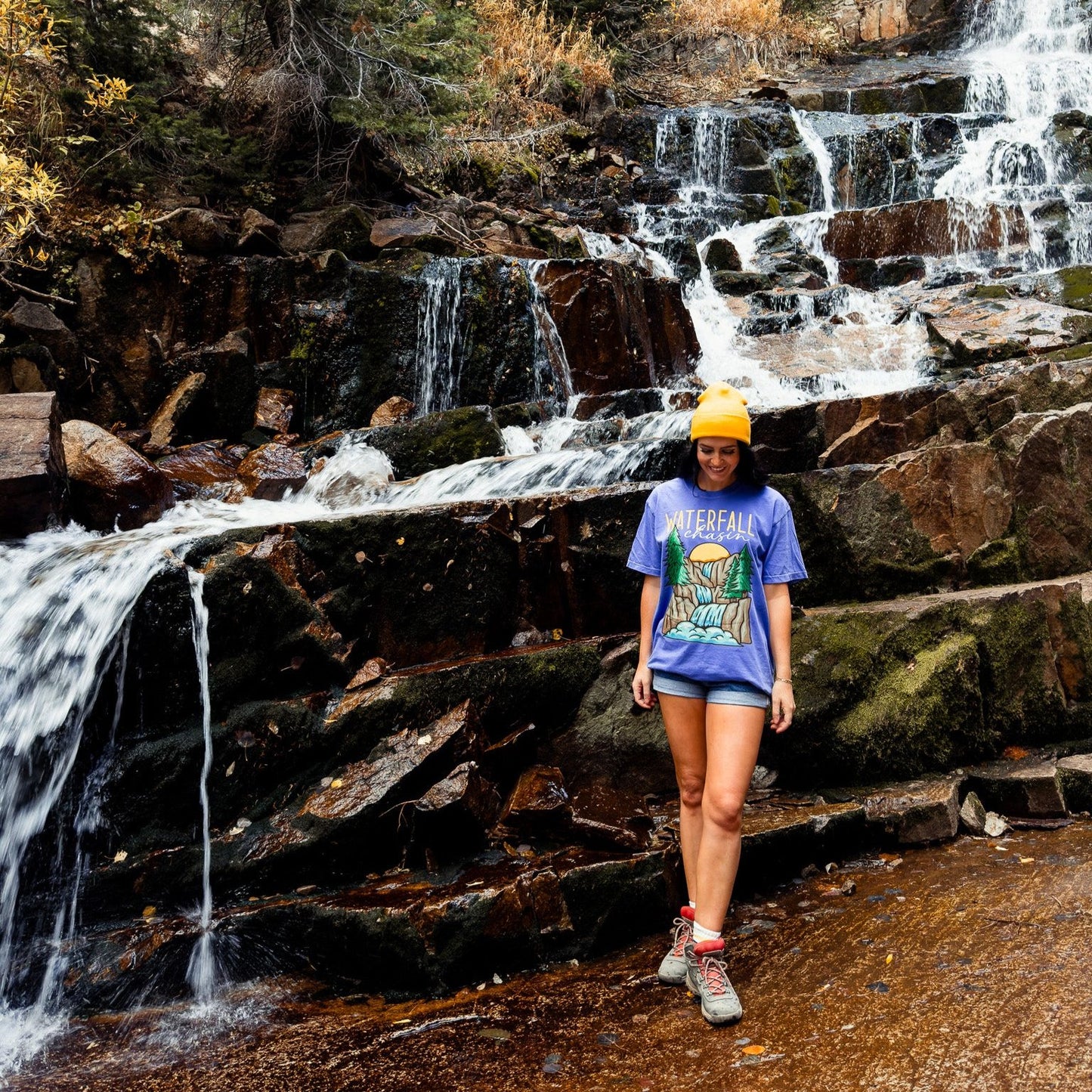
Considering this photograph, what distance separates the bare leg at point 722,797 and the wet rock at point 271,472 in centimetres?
510

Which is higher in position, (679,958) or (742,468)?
(742,468)

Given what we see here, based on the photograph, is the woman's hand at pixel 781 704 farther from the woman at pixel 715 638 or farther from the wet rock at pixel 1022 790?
the wet rock at pixel 1022 790

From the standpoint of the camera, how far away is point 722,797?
2.86 meters

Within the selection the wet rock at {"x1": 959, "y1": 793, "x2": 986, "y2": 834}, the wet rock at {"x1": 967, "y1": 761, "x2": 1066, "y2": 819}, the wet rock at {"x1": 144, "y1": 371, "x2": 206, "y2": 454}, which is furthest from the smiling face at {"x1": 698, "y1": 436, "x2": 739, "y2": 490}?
the wet rock at {"x1": 144, "y1": 371, "x2": 206, "y2": 454}

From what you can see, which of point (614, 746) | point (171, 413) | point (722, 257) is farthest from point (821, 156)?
point (614, 746)

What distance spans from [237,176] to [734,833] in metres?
10.0

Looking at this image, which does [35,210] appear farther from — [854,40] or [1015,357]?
[854,40]

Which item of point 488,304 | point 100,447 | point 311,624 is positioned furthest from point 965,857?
point 488,304

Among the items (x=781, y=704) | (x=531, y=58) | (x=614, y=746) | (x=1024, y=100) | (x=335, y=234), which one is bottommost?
(x=614, y=746)

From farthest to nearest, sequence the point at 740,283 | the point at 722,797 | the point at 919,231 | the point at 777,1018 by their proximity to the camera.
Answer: the point at 919,231 < the point at 740,283 < the point at 722,797 < the point at 777,1018

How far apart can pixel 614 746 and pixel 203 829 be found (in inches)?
78.0

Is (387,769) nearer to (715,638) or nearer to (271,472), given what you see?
(715,638)

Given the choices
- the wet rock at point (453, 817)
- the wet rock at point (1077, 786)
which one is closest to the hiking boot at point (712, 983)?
the wet rock at point (453, 817)

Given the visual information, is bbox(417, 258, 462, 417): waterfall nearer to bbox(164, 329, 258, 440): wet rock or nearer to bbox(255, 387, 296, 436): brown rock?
bbox(255, 387, 296, 436): brown rock
